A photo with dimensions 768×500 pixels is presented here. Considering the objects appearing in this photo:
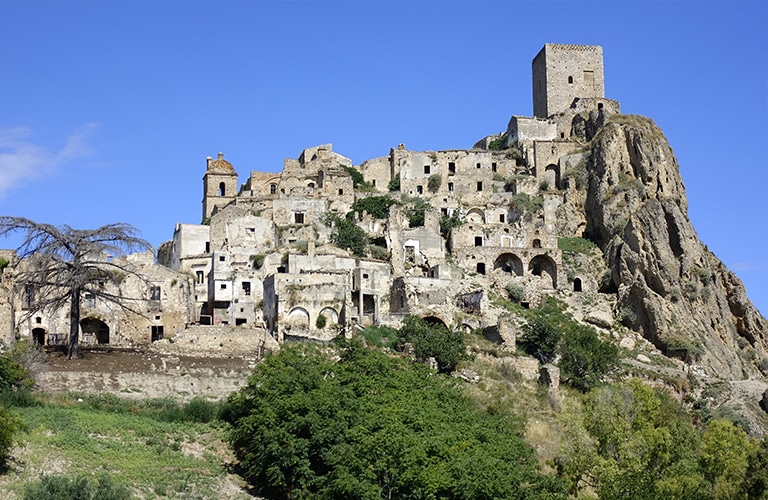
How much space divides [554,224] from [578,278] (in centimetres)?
812

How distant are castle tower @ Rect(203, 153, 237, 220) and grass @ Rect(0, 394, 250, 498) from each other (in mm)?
37750

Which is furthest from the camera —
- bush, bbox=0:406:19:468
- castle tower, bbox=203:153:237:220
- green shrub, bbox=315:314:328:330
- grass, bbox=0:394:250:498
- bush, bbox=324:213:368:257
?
castle tower, bbox=203:153:237:220

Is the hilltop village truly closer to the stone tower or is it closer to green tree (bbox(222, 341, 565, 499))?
the stone tower

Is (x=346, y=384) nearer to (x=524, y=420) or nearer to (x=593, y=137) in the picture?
(x=524, y=420)

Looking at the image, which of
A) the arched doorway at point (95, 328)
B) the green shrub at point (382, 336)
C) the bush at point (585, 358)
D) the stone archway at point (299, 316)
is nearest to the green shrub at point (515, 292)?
the bush at point (585, 358)

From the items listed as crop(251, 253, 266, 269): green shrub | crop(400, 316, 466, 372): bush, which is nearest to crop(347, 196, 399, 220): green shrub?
crop(251, 253, 266, 269): green shrub

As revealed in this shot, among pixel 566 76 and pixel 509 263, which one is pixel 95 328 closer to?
pixel 509 263

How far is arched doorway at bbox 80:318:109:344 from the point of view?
2530 inches

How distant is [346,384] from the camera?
52.6 m

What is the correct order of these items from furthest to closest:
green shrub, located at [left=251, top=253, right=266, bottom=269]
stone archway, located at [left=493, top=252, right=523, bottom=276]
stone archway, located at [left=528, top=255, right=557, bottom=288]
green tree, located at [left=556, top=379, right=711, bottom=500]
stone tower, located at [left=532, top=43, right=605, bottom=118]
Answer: stone tower, located at [left=532, top=43, right=605, bottom=118], stone archway, located at [left=493, top=252, right=523, bottom=276], stone archway, located at [left=528, top=255, right=557, bottom=288], green shrub, located at [left=251, top=253, right=266, bottom=269], green tree, located at [left=556, top=379, right=711, bottom=500]

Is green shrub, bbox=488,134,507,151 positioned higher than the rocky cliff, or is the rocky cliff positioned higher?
green shrub, bbox=488,134,507,151

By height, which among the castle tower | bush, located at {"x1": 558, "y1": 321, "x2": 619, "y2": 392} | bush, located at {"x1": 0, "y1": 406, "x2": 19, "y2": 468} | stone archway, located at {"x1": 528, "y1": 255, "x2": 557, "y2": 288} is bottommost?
bush, located at {"x1": 0, "y1": 406, "x2": 19, "y2": 468}

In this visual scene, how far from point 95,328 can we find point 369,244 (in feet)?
69.8

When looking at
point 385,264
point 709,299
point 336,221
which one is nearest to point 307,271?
point 385,264
